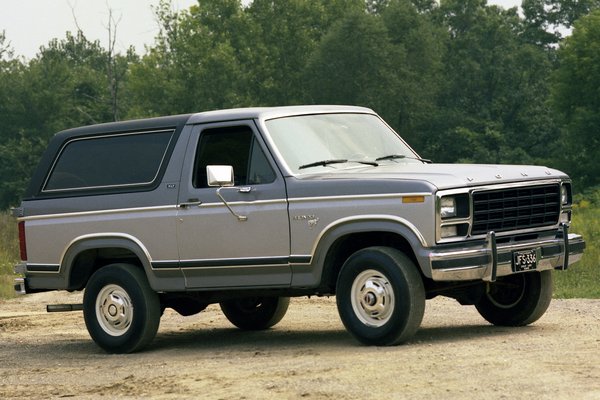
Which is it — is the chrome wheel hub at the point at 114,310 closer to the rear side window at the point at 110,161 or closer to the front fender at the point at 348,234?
the rear side window at the point at 110,161

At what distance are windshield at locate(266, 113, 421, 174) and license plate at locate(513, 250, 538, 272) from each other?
150 cm

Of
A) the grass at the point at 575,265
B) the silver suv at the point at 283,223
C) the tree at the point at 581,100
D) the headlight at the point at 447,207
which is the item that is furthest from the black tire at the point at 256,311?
the tree at the point at 581,100

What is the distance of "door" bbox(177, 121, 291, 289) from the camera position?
10695mm

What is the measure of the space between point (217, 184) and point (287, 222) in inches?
25.7

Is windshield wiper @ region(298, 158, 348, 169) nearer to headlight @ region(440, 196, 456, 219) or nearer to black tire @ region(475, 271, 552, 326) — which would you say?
headlight @ region(440, 196, 456, 219)

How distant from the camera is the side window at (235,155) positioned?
10859 millimetres

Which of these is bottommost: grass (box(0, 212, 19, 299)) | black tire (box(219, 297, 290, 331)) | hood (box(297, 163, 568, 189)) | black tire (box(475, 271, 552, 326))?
grass (box(0, 212, 19, 299))

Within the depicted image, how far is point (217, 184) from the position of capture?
1065 centimetres

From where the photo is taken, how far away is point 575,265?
2042cm

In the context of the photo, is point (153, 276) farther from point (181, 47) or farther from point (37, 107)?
point (37, 107)

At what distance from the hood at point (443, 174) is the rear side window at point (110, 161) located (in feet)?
5.55

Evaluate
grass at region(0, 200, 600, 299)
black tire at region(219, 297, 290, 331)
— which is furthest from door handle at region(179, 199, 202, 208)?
grass at region(0, 200, 600, 299)

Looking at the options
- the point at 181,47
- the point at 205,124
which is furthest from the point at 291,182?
the point at 181,47

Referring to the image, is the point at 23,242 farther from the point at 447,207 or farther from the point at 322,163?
the point at 447,207
